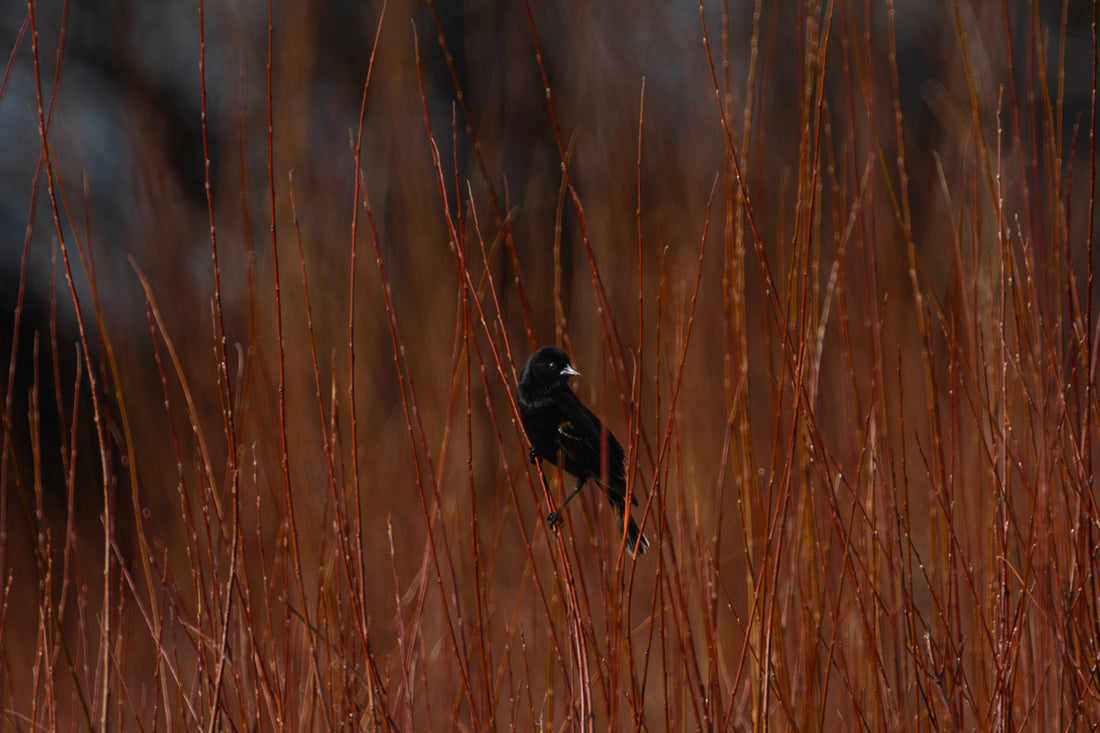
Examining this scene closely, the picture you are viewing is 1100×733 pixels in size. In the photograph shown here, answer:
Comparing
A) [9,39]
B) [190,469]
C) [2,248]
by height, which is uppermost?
[9,39]

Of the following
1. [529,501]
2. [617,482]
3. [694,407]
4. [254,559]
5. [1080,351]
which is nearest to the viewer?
[1080,351]

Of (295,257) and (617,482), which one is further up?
(295,257)

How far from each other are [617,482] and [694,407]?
0.54 meters

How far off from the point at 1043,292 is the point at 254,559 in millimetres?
1775

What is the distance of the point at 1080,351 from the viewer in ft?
2.88

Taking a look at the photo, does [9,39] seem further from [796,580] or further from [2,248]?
[796,580]

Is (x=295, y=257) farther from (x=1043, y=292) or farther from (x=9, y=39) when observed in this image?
(x=9, y=39)

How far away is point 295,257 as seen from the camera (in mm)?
2307

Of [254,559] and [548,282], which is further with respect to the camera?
[548,282]

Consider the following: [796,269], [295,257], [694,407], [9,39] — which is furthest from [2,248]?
[796,269]

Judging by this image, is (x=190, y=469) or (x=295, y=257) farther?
(x=190, y=469)

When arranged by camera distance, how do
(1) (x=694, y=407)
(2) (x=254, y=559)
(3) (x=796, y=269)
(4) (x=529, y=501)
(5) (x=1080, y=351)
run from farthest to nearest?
(4) (x=529, y=501) < (2) (x=254, y=559) < (1) (x=694, y=407) < (3) (x=796, y=269) < (5) (x=1080, y=351)

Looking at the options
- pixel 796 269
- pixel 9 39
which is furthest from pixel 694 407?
pixel 9 39

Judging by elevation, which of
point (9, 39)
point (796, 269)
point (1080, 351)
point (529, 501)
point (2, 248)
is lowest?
point (529, 501)
